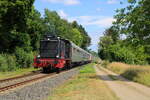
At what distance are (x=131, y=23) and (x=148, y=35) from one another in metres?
1.71

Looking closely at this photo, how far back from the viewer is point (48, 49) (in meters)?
38.3

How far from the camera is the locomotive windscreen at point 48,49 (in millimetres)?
38034

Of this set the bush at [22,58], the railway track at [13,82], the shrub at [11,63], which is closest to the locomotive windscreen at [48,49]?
the shrub at [11,63]

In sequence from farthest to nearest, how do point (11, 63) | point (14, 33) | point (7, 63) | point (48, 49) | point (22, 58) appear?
point (14, 33) → point (22, 58) → point (11, 63) → point (7, 63) → point (48, 49)

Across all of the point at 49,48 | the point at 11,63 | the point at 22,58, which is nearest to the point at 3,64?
the point at 11,63

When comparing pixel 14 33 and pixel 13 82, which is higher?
pixel 14 33

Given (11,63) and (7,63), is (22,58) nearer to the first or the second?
(11,63)

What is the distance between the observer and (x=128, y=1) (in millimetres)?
30984

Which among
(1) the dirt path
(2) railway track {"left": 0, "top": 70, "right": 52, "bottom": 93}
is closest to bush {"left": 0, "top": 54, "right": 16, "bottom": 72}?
(2) railway track {"left": 0, "top": 70, "right": 52, "bottom": 93}

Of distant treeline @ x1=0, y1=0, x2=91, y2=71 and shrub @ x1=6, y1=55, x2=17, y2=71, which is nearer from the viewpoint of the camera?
shrub @ x1=6, y1=55, x2=17, y2=71

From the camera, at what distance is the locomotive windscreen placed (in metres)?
38.0

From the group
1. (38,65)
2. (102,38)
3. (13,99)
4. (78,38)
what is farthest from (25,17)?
(78,38)

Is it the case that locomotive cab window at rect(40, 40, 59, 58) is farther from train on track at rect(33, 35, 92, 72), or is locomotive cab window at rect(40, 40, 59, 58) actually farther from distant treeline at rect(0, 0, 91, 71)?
distant treeline at rect(0, 0, 91, 71)

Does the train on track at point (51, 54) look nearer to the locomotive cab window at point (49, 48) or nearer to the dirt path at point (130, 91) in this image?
the locomotive cab window at point (49, 48)
